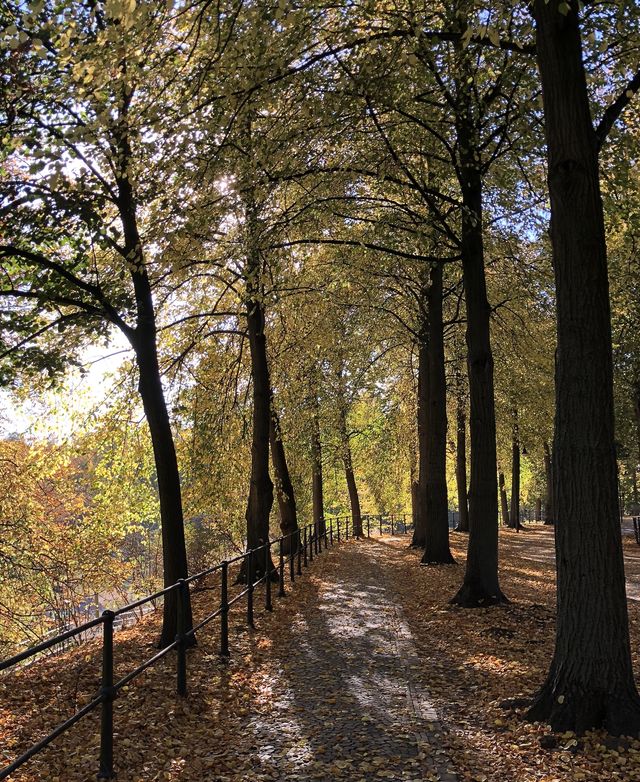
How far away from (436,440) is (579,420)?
10814 mm

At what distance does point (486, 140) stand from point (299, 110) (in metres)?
2.83

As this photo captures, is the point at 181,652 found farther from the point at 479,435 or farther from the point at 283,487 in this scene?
the point at 283,487

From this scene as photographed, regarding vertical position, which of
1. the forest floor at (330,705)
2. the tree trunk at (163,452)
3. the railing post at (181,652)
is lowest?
the forest floor at (330,705)

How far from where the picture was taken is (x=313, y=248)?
1514 centimetres

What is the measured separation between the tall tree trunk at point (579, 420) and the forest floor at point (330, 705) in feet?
1.71

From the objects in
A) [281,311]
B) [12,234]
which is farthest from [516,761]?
[281,311]

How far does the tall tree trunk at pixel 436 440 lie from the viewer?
1577 cm

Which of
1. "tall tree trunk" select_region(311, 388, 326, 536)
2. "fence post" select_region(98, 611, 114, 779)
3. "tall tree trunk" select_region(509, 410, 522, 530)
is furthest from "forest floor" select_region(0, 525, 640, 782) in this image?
"tall tree trunk" select_region(509, 410, 522, 530)

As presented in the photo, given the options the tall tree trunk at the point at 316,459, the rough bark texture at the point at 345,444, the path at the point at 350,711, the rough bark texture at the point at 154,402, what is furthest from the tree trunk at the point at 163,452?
the rough bark texture at the point at 345,444

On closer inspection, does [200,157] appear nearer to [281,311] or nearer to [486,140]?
[486,140]

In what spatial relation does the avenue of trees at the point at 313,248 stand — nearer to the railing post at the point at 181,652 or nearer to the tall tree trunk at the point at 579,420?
the tall tree trunk at the point at 579,420

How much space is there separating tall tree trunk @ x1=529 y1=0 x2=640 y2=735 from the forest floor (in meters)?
0.52

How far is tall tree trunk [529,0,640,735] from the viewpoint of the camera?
5.05 metres

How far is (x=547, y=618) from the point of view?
9188mm
